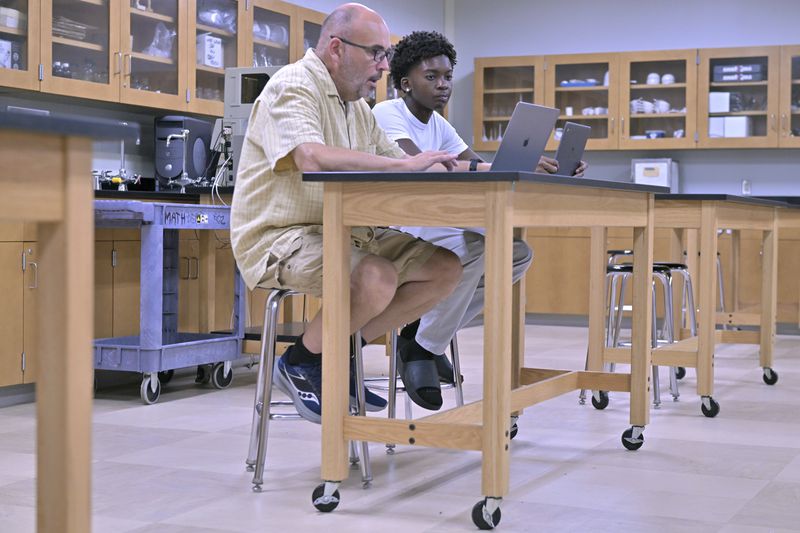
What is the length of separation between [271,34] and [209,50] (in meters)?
0.58

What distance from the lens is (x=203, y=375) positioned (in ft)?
15.6

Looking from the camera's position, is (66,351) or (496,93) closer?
(66,351)

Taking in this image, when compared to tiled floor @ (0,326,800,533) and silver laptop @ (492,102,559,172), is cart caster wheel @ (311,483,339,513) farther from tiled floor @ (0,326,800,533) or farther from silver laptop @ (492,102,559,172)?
silver laptop @ (492,102,559,172)

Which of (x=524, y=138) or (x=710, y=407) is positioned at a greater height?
(x=524, y=138)

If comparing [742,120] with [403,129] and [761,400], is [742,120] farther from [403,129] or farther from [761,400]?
[403,129]

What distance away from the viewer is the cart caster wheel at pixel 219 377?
460cm

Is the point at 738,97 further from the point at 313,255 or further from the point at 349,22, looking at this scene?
the point at 313,255

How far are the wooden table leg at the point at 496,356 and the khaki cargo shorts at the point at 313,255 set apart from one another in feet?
1.50

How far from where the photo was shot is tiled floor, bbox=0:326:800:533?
7.91 feet

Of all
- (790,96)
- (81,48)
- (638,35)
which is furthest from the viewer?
(638,35)

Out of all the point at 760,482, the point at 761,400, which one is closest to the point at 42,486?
the point at 760,482

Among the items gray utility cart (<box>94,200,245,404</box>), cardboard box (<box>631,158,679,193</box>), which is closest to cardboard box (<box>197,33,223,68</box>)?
gray utility cart (<box>94,200,245,404</box>)

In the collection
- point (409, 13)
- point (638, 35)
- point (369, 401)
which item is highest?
point (409, 13)

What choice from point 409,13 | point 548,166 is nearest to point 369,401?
point 548,166
